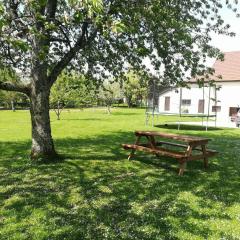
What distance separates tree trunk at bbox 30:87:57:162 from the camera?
436 inches

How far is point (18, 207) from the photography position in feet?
23.2

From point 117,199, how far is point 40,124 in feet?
15.1

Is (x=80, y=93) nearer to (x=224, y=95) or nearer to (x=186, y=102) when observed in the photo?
(x=186, y=102)

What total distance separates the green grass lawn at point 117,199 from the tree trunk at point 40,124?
1.63 ft

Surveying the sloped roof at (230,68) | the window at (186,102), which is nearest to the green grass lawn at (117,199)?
the sloped roof at (230,68)

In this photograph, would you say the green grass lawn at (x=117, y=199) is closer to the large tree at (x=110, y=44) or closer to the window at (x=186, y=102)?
the large tree at (x=110, y=44)

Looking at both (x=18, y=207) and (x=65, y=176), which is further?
(x=65, y=176)

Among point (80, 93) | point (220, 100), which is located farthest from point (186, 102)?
point (80, 93)

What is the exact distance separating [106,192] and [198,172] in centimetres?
347

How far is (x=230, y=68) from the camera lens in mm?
45125

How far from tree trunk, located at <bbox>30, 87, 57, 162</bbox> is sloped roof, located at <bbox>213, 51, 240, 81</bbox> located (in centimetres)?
3602

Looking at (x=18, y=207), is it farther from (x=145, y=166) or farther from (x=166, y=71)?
(x=166, y=71)

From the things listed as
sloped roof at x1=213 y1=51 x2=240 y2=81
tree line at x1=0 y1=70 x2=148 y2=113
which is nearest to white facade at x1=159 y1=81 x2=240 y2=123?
sloped roof at x1=213 y1=51 x2=240 y2=81

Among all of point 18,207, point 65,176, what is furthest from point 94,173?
point 18,207
